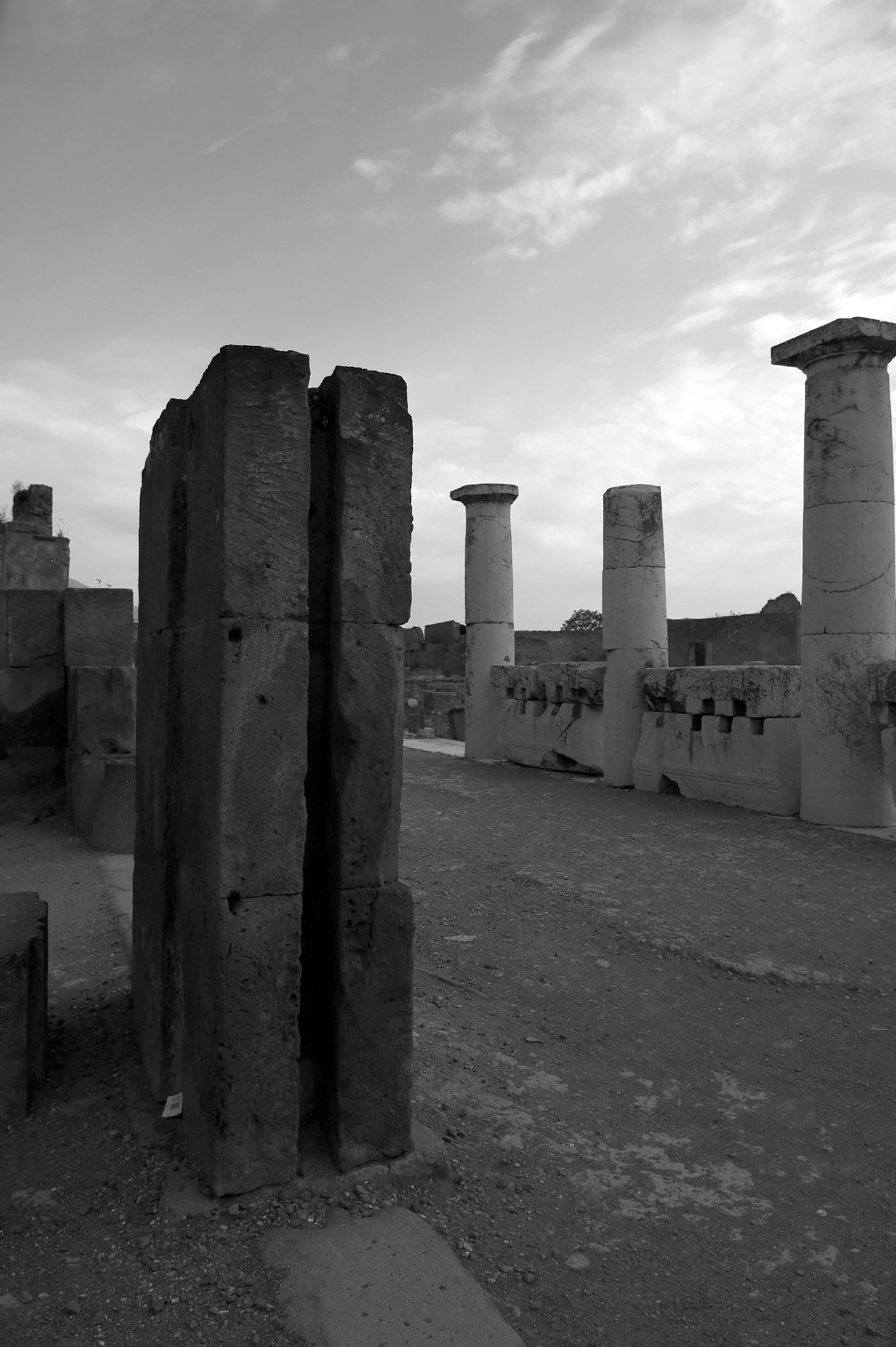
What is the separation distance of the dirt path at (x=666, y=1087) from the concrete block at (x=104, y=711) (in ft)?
8.08

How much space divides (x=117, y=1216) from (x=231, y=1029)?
569 millimetres

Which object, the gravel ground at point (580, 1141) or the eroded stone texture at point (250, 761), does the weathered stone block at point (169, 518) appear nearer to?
the eroded stone texture at point (250, 761)

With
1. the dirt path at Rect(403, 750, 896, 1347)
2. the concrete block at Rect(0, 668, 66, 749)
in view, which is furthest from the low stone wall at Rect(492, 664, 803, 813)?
the concrete block at Rect(0, 668, 66, 749)

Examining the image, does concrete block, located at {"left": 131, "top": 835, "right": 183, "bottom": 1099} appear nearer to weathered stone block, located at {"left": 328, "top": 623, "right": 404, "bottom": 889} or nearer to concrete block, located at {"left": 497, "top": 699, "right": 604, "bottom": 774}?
weathered stone block, located at {"left": 328, "top": 623, "right": 404, "bottom": 889}

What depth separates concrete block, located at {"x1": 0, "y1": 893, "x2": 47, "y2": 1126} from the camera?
314cm

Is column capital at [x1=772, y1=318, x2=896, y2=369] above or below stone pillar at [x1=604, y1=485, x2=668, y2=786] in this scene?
above

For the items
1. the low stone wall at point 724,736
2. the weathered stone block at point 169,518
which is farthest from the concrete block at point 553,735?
the weathered stone block at point 169,518

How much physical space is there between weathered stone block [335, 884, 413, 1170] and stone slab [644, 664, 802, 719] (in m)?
6.81

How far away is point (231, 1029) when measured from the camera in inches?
108

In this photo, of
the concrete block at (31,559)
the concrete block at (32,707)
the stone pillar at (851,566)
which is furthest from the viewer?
the concrete block at (31,559)

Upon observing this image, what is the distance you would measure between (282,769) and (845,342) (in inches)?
292

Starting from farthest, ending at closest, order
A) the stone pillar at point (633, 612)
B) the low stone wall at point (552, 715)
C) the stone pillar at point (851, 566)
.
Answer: the low stone wall at point (552, 715) → the stone pillar at point (633, 612) → the stone pillar at point (851, 566)

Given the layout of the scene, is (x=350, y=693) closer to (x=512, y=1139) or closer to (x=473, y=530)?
(x=512, y=1139)

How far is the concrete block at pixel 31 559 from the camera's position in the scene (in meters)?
15.2
